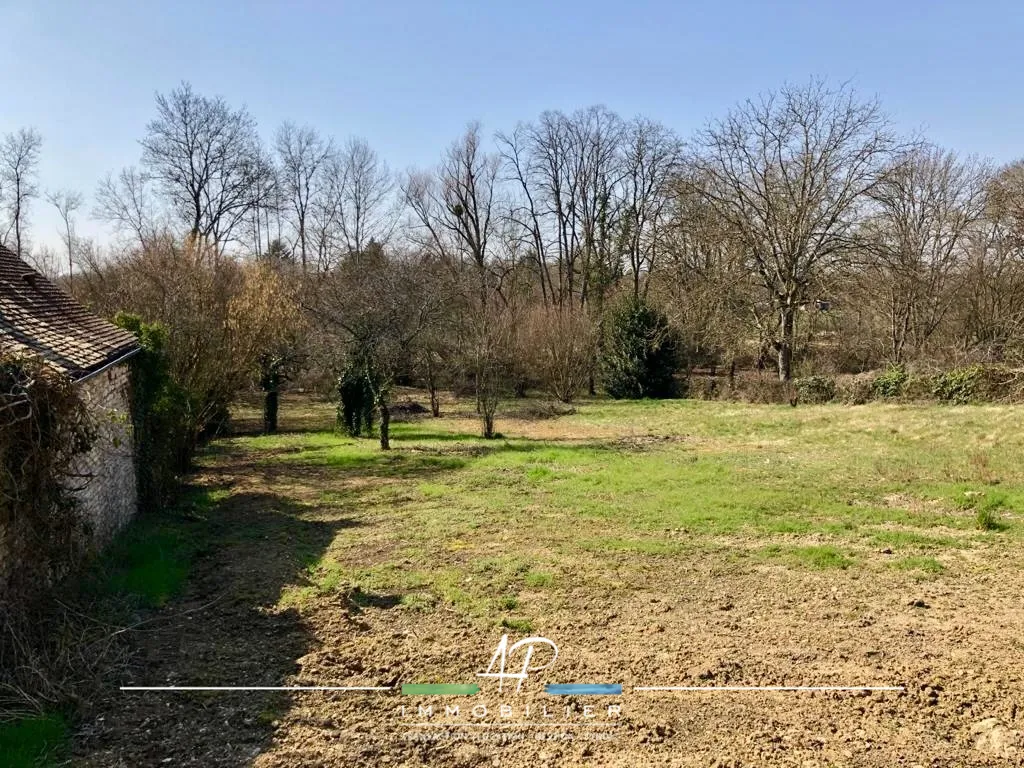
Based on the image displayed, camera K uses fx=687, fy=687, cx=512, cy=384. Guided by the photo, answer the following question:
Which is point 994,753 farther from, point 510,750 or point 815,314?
point 815,314

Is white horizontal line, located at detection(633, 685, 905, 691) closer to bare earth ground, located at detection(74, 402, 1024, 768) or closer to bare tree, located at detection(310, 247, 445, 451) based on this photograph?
bare earth ground, located at detection(74, 402, 1024, 768)

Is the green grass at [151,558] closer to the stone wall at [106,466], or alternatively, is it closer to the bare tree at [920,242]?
the stone wall at [106,466]

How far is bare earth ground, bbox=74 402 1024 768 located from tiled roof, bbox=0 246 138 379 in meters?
2.79

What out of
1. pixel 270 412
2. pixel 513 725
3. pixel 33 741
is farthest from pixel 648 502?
pixel 270 412

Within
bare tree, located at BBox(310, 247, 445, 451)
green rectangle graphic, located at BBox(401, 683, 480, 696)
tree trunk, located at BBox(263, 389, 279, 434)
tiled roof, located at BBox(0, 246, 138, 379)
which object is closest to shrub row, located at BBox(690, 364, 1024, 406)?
bare tree, located at BBox(310, 247, 445, 451)

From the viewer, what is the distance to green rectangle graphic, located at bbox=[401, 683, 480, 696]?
470cm

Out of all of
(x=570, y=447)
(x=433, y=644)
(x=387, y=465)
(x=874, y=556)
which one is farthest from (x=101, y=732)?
(x=570, y=447)

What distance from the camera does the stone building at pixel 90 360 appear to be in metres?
7.60

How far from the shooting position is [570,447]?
677 inches

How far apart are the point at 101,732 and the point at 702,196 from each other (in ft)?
93.4

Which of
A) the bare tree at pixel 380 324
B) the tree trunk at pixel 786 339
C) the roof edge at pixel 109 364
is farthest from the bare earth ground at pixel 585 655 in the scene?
the tree trunk at pixel 786 339

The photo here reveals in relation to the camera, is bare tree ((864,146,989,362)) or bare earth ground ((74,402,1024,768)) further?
bare tree ((864,146,989,362))

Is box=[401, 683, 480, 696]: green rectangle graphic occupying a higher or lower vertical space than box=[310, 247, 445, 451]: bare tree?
lower

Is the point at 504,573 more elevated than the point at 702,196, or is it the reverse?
the point at 702,196
